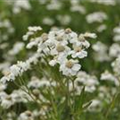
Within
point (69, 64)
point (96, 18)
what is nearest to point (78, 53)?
point (69, 64)

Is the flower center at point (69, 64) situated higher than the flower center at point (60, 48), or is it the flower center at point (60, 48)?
the flower center at point (60, 48)

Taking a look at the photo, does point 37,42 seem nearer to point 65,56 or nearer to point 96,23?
point 65,56

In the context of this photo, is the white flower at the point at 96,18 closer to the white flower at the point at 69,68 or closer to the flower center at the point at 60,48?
the flower center at the point at 60,48

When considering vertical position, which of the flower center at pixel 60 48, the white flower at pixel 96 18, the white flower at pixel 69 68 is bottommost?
the white flower at pixel 96 18

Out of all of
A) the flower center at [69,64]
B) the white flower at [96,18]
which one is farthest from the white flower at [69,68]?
the white flower at [96,18]

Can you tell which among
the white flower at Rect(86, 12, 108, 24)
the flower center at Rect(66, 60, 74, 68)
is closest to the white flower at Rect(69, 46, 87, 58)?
the flower center at Rect(66, 60, 74, 68)

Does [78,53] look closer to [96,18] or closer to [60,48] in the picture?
[60,48]

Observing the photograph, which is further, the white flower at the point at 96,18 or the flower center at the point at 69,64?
the white flower at the point at 96,18

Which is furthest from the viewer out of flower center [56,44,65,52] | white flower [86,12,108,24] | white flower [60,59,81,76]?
white flower [86,12,108,24]

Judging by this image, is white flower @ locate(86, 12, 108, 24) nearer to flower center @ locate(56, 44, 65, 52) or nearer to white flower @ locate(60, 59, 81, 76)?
flower center @ locate(56, 44, 65, 52)

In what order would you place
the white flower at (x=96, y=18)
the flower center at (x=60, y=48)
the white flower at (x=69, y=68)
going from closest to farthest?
the white flower at (x=69, y=68), the flower center at (x=60, y=48), the white flower at (x=96, y=18)

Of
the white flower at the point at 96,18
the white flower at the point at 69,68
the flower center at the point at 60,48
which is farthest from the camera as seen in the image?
the white flower at the point at 96,18

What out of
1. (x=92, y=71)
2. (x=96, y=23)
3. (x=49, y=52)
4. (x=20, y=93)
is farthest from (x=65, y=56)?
(x=96, y=23)
